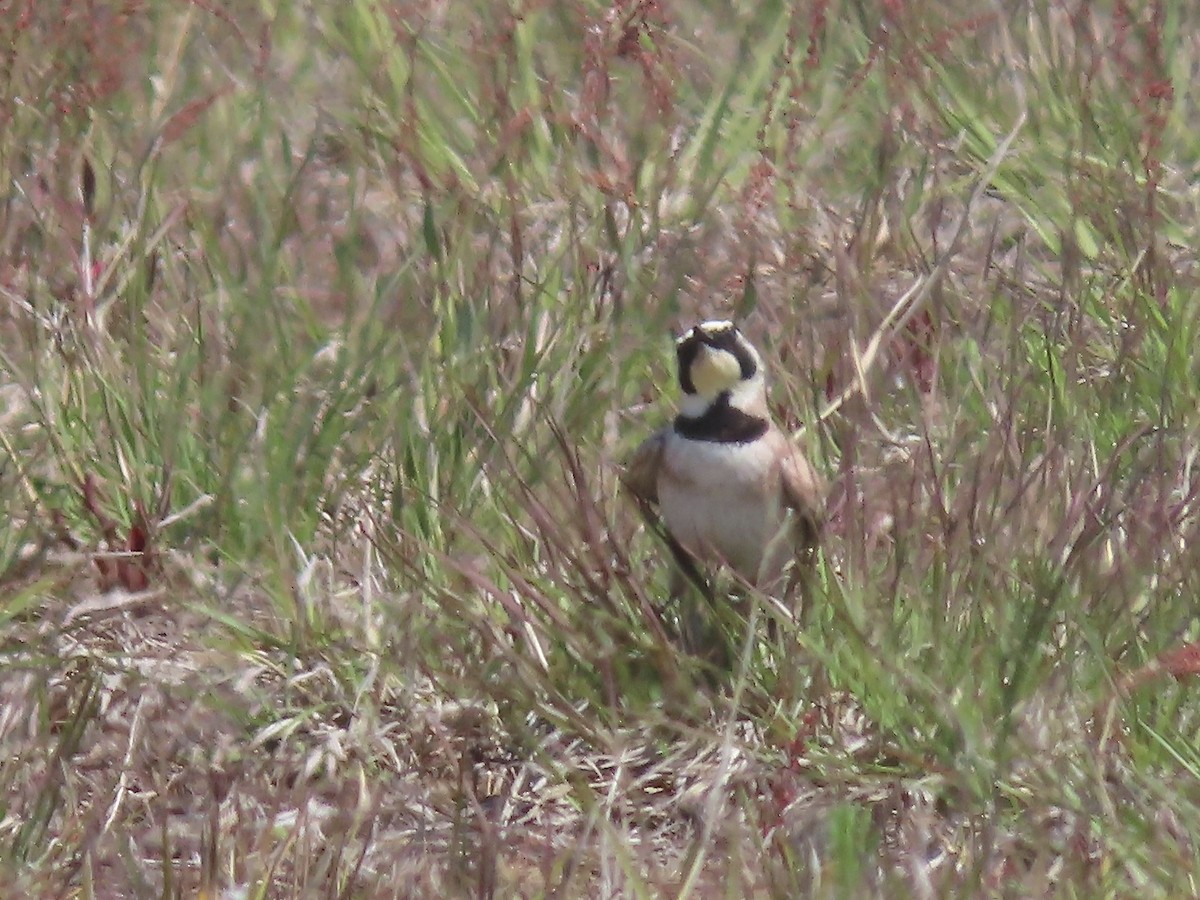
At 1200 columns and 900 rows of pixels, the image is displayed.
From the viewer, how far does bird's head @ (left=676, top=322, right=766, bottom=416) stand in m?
3.57

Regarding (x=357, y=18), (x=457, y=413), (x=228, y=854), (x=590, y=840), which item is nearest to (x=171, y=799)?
(x=228, y=854)

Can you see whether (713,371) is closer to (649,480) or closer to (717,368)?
(717,368)

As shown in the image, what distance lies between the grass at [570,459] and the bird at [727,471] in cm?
9

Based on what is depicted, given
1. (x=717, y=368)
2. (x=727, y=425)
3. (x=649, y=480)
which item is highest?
(x=717, y=368)

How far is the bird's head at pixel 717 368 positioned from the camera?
3568mm

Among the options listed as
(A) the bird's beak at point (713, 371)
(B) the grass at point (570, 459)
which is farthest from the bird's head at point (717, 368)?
(B) the grass at point (570, 459)

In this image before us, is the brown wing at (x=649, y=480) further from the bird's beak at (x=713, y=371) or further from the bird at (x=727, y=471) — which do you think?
the bird's beak at (x=713, y=371)

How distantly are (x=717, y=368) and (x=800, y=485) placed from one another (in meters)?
0.25

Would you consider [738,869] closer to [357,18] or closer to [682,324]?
[682,324]

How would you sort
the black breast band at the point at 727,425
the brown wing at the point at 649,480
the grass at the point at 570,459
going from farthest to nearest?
1. the black breast band at the point at 727,425
2. the brown wing at the point at 649,480
3. the grass at the point at 570,459

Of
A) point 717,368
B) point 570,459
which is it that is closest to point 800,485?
point 717,368

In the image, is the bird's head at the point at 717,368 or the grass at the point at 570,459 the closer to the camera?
the grass at the point at 570,459

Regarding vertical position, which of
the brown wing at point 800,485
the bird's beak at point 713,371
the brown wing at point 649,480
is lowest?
the brown wing at point 649,480

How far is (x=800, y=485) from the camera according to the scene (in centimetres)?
352
